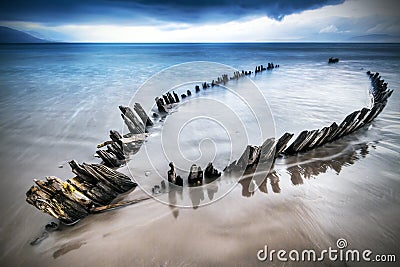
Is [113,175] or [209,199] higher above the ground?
[113,175]

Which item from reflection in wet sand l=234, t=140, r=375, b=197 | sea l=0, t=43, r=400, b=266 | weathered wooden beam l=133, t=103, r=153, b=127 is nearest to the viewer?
sea l=0, t=43, r=400, b=266

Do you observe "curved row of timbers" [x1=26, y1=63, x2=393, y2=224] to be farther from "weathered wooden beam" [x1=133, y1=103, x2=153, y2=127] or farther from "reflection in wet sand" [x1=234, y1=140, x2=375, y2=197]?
"weathered wooden beam" [x1=133, y1=103, x2=153, y2=127]

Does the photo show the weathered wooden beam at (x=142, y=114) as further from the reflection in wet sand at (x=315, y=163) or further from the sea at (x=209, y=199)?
the reflection in wet sand at (x=315, y=163)

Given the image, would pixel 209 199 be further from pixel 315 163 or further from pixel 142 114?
pixel 142 114

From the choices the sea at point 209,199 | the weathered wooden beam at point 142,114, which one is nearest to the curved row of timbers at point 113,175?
the sea at point 209,199

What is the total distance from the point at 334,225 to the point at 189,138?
371 centimetres

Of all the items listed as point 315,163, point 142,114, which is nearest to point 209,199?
point 315,163

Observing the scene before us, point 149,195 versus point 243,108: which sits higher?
point 149,195

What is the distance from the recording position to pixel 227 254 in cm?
262

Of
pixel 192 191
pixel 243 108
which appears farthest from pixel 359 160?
pixel 243 108

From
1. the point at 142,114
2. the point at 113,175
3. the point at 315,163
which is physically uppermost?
the point at 113,175


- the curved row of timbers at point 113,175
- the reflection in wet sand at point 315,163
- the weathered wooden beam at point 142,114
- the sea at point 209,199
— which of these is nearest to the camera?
the sea at point 209,199

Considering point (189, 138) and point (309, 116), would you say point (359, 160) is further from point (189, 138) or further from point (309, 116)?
point (189, 138)

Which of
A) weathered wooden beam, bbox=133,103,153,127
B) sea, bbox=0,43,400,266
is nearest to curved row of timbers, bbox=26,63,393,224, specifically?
sea, bbox=0,43,400,266
